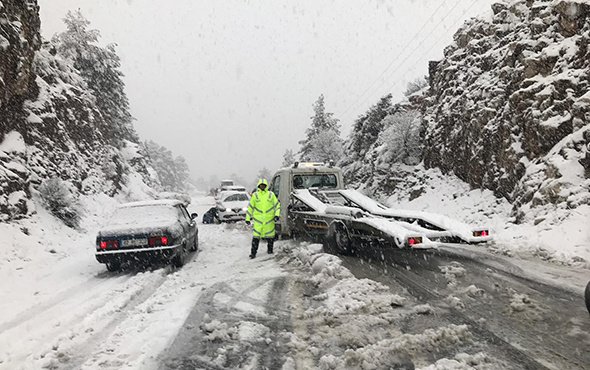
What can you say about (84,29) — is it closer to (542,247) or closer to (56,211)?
(56,211)

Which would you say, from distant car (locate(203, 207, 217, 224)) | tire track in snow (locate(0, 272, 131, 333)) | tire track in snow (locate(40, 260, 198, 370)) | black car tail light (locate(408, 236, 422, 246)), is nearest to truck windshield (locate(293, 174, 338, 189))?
black car tail light (locate(408, 236, 422, 246))

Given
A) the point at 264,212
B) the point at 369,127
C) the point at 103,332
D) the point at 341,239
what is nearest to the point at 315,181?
the point at 264,212

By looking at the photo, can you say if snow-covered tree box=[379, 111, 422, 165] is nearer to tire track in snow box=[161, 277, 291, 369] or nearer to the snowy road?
the snowy road

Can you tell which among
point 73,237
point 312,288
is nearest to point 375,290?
point 312,288

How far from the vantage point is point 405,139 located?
81.1ft

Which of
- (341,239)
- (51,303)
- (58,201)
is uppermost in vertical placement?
(58,201)

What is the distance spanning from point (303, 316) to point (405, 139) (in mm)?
22315

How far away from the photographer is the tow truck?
6195 millimetres

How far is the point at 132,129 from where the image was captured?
3891 cm

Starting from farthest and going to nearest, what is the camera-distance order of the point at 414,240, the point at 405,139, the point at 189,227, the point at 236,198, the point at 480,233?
the point at 405,139 < the point at 236,198 < the point at 189,227 < the point at 480,233 < the point at 414,240

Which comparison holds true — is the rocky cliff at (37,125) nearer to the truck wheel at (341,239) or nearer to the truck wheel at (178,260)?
the truck wheel at (178,260)

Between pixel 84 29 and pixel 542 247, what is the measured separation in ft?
104

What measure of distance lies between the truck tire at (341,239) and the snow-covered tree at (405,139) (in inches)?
713

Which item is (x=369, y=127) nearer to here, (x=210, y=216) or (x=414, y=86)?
(x=414, y=86)
